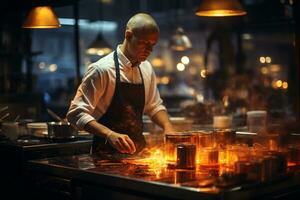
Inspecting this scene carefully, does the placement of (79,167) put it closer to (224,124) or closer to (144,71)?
(144,71)

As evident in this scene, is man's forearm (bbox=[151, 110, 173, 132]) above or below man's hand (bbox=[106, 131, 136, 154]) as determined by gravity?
above

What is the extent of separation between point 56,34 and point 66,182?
556 inches

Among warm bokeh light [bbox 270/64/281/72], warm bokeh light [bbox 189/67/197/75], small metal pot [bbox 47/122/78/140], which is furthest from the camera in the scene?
warm bokeh light [bbox 189/67/197/75]

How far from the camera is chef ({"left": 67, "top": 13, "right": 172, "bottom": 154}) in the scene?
4.10 meters

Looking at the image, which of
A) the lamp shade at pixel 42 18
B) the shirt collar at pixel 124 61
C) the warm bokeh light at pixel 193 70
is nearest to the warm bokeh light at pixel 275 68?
the warm bokeh light at pixel 193 70

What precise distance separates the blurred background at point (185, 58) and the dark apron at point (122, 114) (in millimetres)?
1314

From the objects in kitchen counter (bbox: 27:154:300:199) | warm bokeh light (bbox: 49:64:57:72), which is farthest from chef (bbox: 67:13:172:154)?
warm bokeh light (bbox: 49:64:57:72)

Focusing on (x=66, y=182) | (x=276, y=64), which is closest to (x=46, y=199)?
(x=66, y=182)

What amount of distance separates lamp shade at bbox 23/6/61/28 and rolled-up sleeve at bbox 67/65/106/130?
133cm

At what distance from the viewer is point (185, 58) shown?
10.7 meters

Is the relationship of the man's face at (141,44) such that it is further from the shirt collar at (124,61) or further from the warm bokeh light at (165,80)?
the warm bokeh light at (165,80)

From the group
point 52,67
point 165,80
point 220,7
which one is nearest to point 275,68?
point 165,80

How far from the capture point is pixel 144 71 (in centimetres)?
457

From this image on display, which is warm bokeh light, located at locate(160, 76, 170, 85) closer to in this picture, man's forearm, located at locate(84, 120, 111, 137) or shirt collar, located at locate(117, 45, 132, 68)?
shirt collar, located at locate(117, 45, 132, 68)
